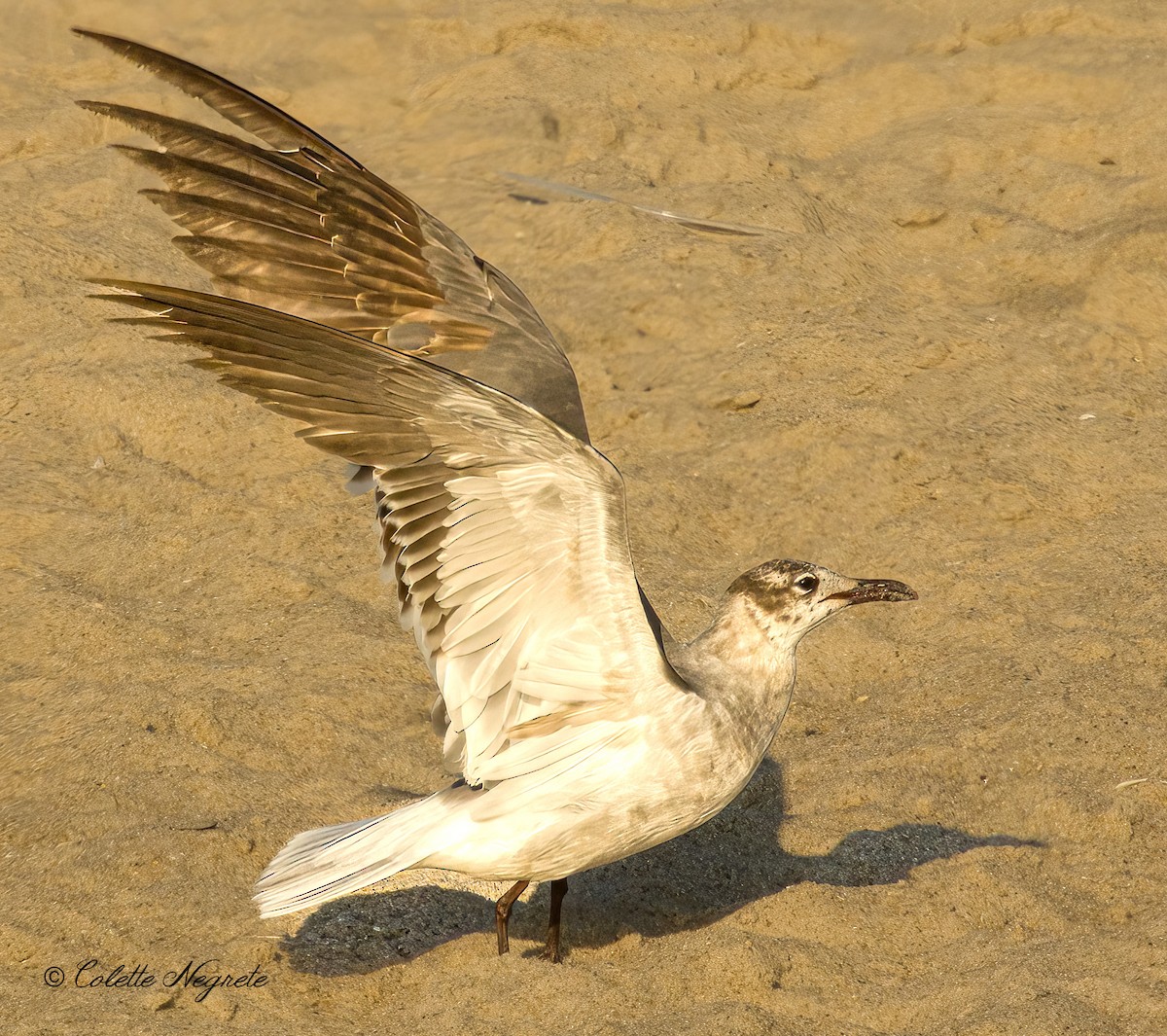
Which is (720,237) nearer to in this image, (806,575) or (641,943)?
(806,575)

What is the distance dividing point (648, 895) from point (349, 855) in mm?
1030

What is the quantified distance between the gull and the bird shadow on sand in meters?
0.27

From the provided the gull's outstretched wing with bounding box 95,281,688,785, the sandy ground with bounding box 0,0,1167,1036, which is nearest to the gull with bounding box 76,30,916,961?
the gull's outstretched wing with bounding box 95,281,688,785

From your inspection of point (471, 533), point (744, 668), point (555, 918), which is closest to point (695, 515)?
point (744, 668)

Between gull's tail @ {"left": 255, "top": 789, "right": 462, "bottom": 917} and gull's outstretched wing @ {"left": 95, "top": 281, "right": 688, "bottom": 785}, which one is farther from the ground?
gull's outstretched wing @ {"left": 95, "top": 281, "right": 688, "bottom": 785}

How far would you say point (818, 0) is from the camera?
8938mm

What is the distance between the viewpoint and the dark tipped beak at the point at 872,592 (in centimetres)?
426

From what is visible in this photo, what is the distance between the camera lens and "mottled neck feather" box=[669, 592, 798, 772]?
3.98 m

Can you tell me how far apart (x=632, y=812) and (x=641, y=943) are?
1.80ft

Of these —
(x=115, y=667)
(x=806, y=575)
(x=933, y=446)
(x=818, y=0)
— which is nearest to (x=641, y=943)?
(x=806, y=575)

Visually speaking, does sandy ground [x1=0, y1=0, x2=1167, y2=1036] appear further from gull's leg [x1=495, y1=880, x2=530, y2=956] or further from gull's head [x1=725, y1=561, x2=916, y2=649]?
gull's head [x1=725, y1=561, x2=916, y2=649]

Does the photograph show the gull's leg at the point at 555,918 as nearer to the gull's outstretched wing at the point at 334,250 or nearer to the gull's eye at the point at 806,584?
the gull's eye at the point at 806,584

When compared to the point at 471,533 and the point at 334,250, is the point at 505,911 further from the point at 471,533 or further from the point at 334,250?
the point at 334,250

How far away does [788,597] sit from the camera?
164 inches
